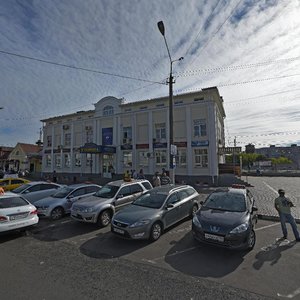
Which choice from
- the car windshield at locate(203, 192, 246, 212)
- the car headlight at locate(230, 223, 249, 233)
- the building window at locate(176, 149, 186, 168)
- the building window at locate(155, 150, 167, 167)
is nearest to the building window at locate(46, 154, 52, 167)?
the building window at locate(155, 150, 167, 167)

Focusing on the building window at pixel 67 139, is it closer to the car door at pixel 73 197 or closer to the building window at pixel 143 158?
the building window at pixel 143 158

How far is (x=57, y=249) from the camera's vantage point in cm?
582

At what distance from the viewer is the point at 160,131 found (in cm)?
2544

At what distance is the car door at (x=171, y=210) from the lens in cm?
683

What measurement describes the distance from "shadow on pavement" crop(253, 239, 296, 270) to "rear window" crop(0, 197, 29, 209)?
702cm

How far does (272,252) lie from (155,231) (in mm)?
3101

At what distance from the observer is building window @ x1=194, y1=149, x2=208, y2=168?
74.5 ft

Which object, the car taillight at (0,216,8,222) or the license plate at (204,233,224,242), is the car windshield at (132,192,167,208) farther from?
the car taillight at (0,216,8,222)

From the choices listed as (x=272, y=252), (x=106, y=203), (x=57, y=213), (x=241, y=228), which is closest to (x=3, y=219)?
(x=57, y=213)

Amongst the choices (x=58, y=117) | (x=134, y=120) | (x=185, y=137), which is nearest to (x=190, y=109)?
(x=185, y=137)

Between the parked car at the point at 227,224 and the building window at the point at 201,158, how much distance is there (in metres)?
16.3

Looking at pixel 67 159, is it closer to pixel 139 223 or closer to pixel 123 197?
pixel 123 197

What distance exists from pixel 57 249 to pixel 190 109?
2056 centimetres

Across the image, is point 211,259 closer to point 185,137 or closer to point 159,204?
point 159,204
